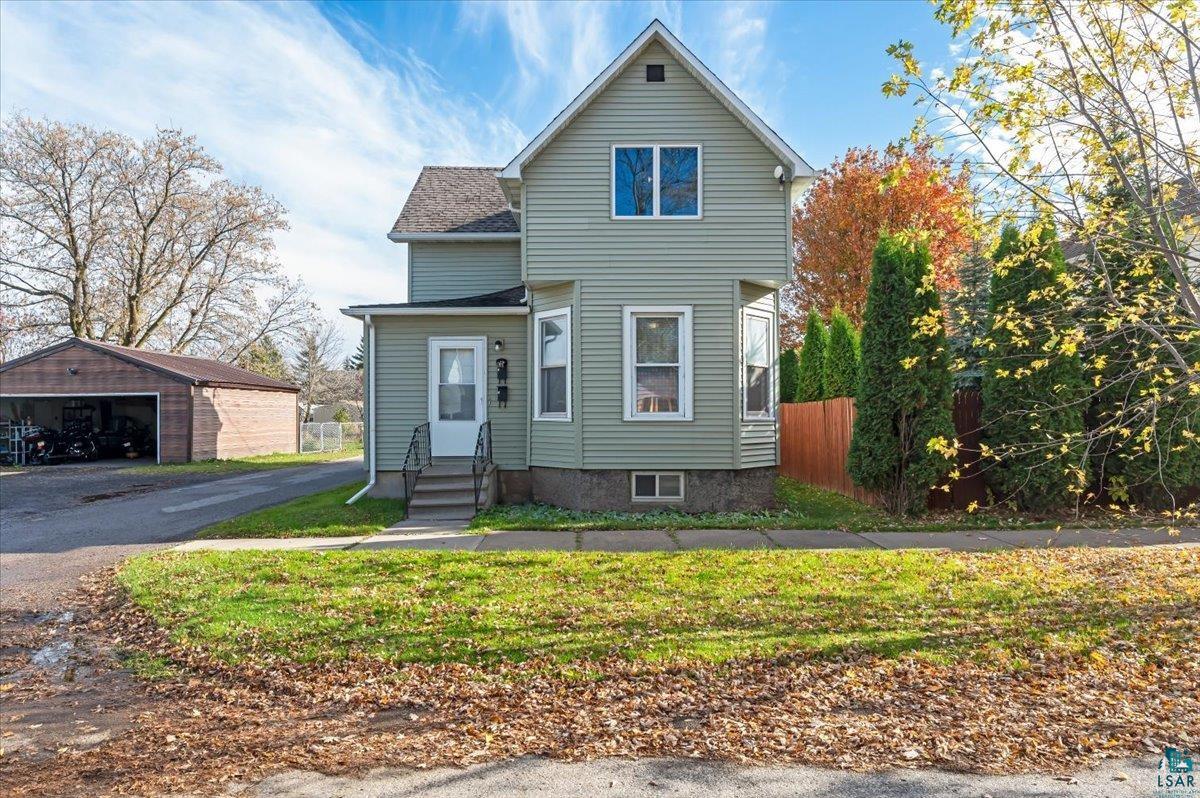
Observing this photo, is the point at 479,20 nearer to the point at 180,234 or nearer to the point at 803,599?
the point at 803,599

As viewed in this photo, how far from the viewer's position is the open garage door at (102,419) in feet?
83.9

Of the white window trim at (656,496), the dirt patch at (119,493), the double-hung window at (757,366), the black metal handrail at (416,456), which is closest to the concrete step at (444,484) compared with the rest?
the black metal handrail at (416,456)

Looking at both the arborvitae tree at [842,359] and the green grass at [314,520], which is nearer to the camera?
the green grass at [314,520]

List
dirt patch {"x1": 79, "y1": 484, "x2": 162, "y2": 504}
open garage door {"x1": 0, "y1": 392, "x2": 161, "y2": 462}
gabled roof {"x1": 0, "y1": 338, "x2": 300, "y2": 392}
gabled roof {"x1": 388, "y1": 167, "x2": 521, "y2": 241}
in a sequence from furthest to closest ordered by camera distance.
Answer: open garage door {"x1": 0, "y1": 392, "x2": 161, "y2": 462}
gabled roof {"x1": 0, "y1": 338, "x2": 300, "y2": 392}
dirt patch {"x1": 79, "y1": 484, "x2": 162, "y2": 504}
gabled roof {"x1": 388, "y1": 167, "x2": 521, "y2": 241}

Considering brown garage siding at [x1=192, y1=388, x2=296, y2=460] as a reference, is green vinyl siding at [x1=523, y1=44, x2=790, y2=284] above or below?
above

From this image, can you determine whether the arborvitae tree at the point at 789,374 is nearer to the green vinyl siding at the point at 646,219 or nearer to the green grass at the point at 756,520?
the green grass at the point at 756,520

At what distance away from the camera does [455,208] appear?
1494 cm

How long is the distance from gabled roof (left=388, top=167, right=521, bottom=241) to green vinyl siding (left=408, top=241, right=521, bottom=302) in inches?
12.9

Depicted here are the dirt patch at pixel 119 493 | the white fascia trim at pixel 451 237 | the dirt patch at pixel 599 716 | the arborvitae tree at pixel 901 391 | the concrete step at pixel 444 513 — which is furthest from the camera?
the dirt patch at pixel 119 493

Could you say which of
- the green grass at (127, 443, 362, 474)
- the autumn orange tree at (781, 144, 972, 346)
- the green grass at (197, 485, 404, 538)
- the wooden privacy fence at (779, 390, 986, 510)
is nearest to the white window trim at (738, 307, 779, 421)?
the wooden privacy fence at (779, 390, 986, 510)

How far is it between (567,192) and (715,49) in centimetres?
354

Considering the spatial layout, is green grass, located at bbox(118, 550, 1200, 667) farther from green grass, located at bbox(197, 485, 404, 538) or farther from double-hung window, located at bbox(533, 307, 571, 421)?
double-hung window, located at bbox(533, 307, 571, 421)

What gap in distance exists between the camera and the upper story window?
11.1 meters

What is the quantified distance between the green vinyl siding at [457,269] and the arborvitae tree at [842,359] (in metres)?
7.98
